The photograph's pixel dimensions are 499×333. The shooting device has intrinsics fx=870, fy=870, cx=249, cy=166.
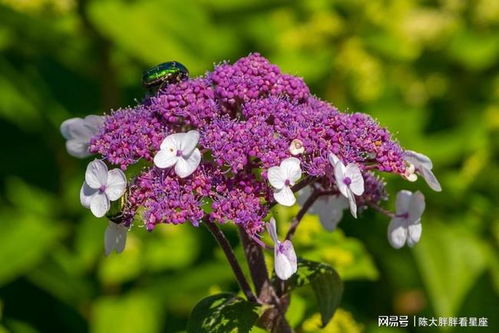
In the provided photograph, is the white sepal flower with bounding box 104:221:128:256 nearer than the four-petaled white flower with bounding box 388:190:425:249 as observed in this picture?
Yes

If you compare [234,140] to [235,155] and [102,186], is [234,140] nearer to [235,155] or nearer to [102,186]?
[235,155]

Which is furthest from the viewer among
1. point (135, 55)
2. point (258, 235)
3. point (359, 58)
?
point (359, 58)

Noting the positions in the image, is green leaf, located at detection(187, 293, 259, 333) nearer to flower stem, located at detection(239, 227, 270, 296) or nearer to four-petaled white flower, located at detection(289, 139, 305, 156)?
flower stem, located at detection(239, 227, 270, 296)

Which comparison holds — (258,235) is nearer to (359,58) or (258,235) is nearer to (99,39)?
(99,39)

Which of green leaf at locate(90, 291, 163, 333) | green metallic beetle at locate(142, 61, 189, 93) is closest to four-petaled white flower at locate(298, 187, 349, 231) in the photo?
green metallic beetle at locate(142, 61, 189, 93)

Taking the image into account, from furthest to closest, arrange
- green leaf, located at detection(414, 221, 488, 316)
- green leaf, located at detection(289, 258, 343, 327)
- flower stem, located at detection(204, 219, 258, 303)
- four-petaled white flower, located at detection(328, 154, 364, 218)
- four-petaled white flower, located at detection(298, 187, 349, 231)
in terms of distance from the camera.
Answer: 1. green leaf, located at detection(414, 221, 488, 316)
2. four-petaled white flower, located at detection(298, 187, 349, 231)
3. green leaf, located at detection(289, 258, 343, 327)
4. flower stem, located at detection(204, 219, 258, 303)
5. four-petaled white flower, located at detection(328, 154, 364, 218)

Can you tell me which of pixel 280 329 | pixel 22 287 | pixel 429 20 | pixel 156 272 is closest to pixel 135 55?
pixel 156 272

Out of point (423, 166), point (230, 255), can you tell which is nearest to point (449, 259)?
point (423, 166)
